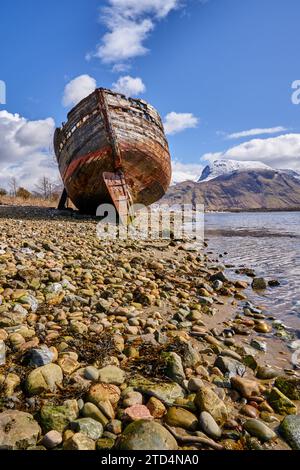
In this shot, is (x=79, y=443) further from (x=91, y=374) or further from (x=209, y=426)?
(x=209, y=426)

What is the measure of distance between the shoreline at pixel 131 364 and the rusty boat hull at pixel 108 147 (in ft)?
21.7

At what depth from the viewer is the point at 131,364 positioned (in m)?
2.62

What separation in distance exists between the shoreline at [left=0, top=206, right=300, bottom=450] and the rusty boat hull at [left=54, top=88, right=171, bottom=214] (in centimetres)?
662

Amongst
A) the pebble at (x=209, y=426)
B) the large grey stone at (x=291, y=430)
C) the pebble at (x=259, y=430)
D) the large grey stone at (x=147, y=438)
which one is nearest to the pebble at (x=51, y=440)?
the large grey stone at (x=147, y=438)

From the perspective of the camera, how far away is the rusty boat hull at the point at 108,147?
11008mm

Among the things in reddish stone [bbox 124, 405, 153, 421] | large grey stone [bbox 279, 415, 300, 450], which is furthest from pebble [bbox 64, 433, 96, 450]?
large grey stone [bbox 279, 415, 300, 450]

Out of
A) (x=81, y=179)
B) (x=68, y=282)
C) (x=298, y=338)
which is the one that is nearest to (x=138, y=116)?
(x=81, y=179)

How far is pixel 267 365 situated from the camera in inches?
119

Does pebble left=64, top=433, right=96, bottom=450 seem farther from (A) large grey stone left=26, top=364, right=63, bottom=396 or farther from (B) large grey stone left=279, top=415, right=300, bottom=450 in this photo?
(B) large grey stone left=279, top=415, right=300, bottom=450

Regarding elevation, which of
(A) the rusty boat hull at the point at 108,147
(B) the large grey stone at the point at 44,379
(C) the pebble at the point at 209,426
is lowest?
(C) the pebble at the point at 209,426

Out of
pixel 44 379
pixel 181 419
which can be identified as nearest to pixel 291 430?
pixel 181 419

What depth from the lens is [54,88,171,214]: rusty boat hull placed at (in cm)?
1101

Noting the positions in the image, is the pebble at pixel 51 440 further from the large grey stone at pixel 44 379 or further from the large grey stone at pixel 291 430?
the large grey stone at pixel 291 430

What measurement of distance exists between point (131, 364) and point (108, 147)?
926 centimetres
